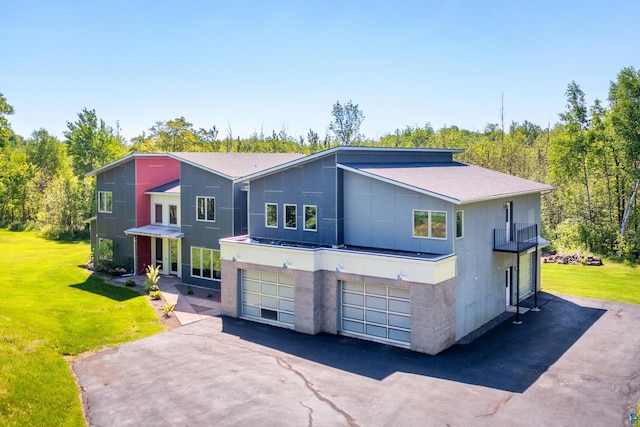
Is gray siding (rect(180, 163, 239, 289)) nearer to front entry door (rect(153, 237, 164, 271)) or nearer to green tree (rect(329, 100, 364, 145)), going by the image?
front entry door (rect(153, 237, 164, 271))

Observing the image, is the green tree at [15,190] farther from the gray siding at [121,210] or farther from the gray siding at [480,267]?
the gray siding at [480,267]

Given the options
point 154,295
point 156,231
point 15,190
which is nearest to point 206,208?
point 156,231

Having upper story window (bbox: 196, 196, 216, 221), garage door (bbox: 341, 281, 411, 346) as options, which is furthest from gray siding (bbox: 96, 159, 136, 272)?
garage door (bbox: 341, 281, 411, 346)

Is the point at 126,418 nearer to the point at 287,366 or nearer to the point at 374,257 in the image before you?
the point at 287,366

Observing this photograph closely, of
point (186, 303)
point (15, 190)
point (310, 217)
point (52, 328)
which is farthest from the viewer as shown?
point (15, 190)

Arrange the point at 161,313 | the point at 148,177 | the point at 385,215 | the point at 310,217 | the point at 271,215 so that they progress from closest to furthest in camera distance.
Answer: the point at 385,215
the point at 310,217
the point at 161,313
the point at 271,215
the point at 148,177

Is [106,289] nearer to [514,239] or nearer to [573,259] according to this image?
[514,239]

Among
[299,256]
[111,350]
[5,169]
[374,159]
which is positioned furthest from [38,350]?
[5,169]
